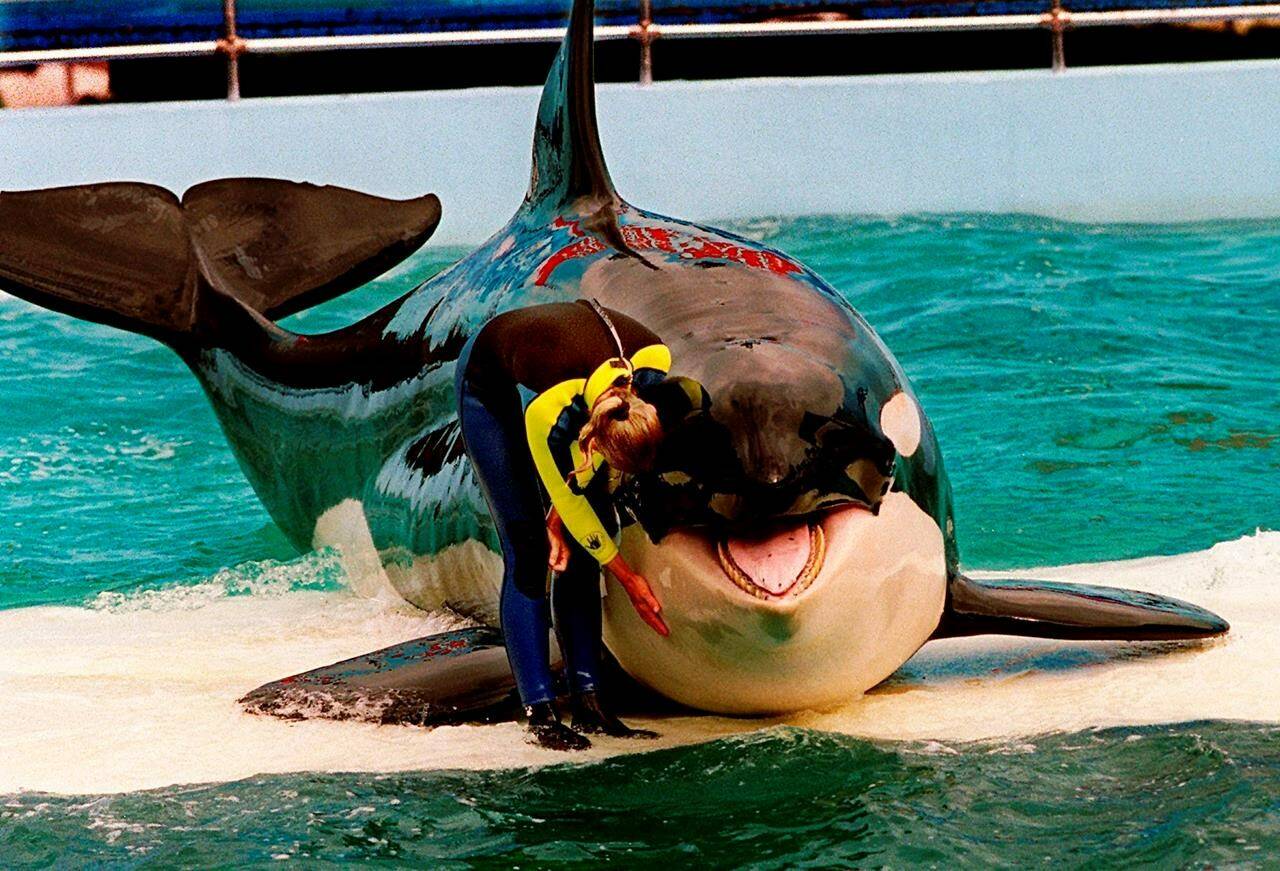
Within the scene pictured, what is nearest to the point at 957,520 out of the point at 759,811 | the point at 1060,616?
the point at 1060,616

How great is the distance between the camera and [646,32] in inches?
505

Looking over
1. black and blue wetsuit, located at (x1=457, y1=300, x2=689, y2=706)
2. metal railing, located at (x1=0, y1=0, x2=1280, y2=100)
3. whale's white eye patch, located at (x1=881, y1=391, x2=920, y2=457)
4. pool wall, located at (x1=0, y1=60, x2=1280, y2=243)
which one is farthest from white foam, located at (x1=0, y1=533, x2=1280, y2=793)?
pool wall, located at (x1=0, y1=60, x2=1280, y2=243)

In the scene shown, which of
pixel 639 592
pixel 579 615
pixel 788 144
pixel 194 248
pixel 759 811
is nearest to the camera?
pixel 759 811

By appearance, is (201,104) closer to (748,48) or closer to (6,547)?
(748,48)

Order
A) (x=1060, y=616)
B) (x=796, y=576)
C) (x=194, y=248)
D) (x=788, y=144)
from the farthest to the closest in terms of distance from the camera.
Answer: (x=788, y=144) < (x=194, y=248) < (x=1060, y=616) < (x=796, y=576)

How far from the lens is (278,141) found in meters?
13.2

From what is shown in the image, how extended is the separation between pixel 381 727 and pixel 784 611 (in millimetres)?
1208

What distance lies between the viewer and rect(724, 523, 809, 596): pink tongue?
466cm

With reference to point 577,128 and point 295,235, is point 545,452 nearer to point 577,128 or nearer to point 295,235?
point 577,128

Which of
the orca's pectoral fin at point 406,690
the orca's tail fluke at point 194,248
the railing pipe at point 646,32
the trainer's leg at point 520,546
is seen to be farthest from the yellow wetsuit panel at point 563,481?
the railing pipe at point 646,32

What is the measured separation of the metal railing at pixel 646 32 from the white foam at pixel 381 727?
258 inches

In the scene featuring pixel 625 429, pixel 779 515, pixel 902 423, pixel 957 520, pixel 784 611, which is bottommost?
pixel 957 520

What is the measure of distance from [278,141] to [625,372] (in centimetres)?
894

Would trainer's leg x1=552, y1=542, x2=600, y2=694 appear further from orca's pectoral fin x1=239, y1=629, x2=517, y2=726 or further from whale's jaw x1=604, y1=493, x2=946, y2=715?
orca's pectoral fin x1=239, y1=629, x2=517, y2=726
